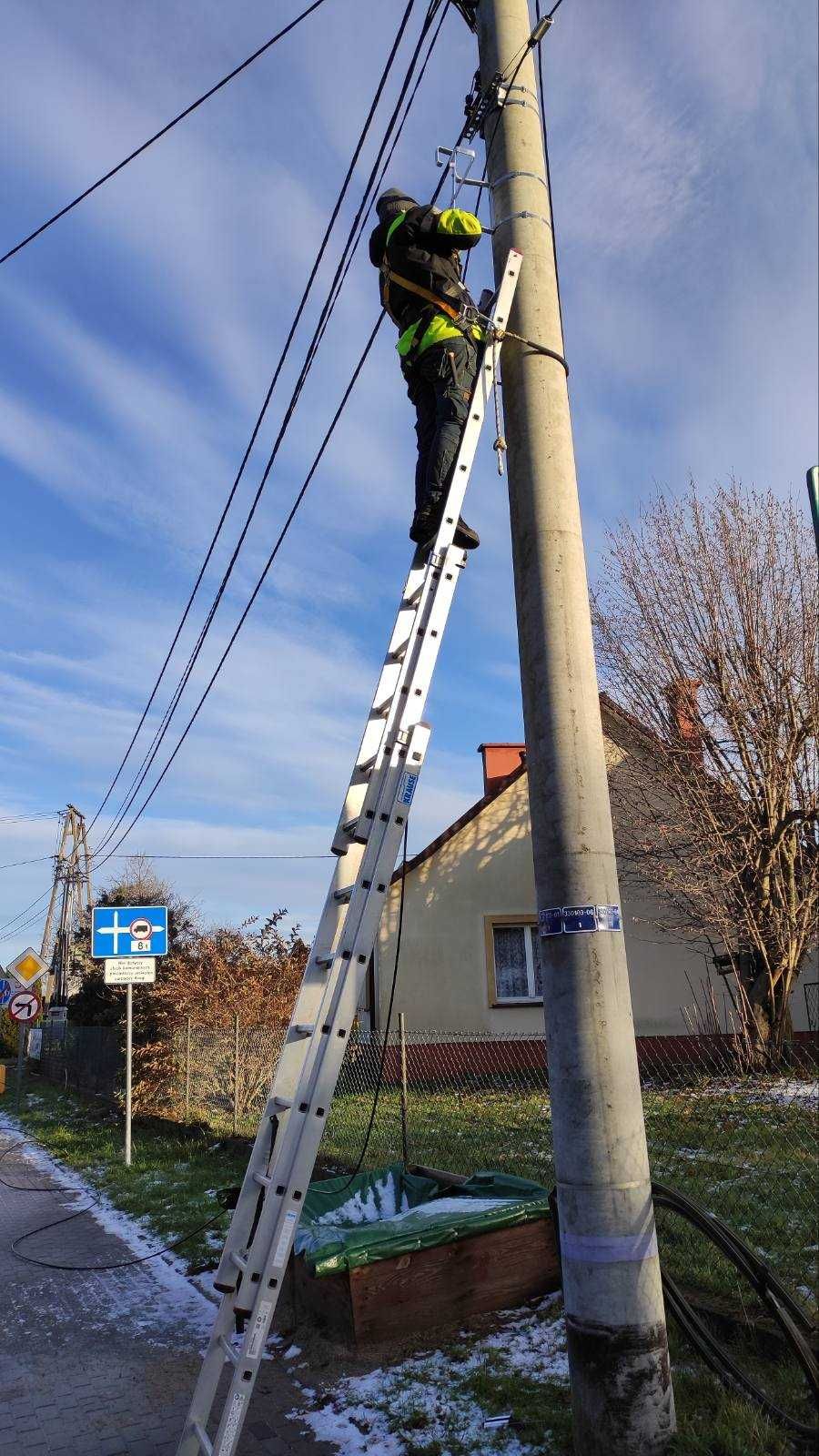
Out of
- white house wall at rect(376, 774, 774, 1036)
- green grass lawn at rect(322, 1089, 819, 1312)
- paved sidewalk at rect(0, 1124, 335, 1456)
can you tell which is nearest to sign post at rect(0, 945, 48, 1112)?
white house wall at rect(376, 774, 774, 1036)

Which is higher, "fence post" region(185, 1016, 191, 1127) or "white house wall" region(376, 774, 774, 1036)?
"white house wall" region(376, 774, 774, 1036)

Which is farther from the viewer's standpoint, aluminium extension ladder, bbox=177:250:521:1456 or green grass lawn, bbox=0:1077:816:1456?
green grass lawn, bbox=0:1077:816:1456

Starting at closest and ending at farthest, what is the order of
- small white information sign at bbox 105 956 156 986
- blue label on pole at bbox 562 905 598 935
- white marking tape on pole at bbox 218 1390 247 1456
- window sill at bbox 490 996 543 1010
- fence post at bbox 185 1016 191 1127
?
white marking tape on pole at bbox 218 1390 247 1456
blue label on pole at bbox 562 905 598 935
small white information sign at bbox 105 956 156 986
fence post at bbox 185 1016 191 1127
window sill at bbox 490 996 543 1010

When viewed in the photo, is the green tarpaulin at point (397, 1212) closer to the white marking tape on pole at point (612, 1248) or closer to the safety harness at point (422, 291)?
the white marking tape on pole at point (612, 1248)

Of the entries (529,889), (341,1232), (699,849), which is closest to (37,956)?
(529,889)

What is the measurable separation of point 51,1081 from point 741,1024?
18.0 meters

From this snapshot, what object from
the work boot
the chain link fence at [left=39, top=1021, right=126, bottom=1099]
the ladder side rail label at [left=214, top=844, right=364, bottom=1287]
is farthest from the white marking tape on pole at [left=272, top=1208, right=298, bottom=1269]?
the chain link fence at [left=39, top=1021, right=126, bottom=1099]

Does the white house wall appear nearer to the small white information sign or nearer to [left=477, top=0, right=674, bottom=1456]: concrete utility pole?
the small white information sign

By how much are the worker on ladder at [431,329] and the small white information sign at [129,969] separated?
26.9 feet

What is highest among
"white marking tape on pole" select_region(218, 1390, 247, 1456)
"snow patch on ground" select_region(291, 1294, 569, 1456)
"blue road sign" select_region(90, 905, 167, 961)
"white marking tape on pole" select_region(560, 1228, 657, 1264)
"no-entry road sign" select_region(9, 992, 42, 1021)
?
"blue road sign" select_region(90, 905, 167, 961)

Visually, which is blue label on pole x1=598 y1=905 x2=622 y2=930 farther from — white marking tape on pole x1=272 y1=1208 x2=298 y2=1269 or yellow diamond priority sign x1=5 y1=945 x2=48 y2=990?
yellow diamond priority sign x1=5 y1=945 x2=48 y2=990

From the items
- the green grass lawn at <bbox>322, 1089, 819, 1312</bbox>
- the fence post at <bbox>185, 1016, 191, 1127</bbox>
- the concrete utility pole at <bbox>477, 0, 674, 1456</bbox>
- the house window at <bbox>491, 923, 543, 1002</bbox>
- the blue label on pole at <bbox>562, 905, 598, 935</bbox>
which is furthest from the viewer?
the house window at <bbox>491, 923, 543, 1002</bbox>

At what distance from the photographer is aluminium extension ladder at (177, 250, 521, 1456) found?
3.30 m

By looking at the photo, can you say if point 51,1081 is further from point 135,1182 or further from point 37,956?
point 135,1182
